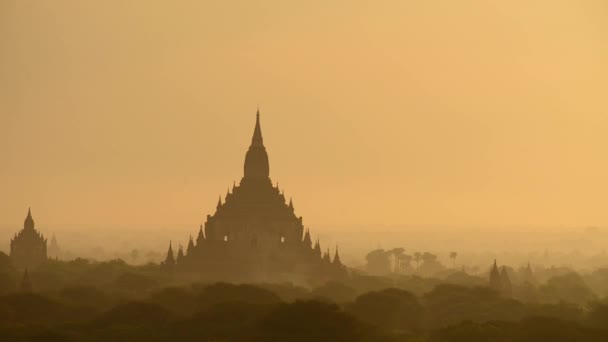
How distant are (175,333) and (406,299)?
2298cm

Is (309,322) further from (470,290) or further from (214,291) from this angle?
(470,290)

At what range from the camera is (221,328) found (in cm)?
6550

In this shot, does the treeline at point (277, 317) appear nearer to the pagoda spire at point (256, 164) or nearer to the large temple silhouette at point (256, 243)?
the large temple silhouette at point (256, 243)

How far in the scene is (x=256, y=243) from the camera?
11006 cm

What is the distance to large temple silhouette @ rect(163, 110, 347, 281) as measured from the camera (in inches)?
4250

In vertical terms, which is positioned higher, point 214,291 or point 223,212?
point 223,212

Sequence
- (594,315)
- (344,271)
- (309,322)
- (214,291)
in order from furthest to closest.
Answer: (344,271), (214,291), (594,315), (309,322)

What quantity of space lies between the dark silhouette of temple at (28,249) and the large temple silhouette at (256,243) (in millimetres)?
21013

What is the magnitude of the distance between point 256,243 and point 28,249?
30.4 meters

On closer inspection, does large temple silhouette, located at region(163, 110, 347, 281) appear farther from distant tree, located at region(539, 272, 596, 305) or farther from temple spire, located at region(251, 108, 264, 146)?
distant tree, located at region(539, 272, 596, 305)

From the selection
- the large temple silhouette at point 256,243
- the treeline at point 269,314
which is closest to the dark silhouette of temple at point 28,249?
the treeline at point 269,314

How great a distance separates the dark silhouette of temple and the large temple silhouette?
2101cm

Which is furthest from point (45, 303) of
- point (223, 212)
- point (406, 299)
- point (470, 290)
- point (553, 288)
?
point (553, 288)

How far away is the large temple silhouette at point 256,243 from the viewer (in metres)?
108
